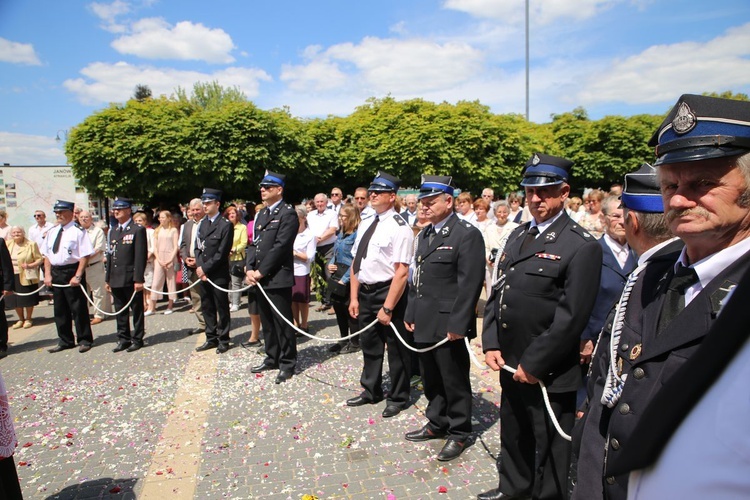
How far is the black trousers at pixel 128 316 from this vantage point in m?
7.87

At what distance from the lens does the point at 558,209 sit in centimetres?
327

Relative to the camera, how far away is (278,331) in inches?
252

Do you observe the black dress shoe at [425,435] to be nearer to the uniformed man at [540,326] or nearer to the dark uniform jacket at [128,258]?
the uniformed man at [540,326]

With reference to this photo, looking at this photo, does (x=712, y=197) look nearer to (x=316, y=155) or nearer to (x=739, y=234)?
(x=739, y=234)

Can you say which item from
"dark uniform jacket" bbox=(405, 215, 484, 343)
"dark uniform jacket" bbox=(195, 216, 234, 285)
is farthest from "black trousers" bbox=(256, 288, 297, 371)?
"dark uniform jacket" bbox=(405, 215, 484, 343)

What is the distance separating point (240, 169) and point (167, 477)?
1233 centimetres

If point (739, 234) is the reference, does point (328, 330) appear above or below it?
below

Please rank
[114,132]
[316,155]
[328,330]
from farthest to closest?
[316,155] → [114,132] → [328,330]

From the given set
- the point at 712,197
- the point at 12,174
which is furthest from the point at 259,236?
the point at 12,174

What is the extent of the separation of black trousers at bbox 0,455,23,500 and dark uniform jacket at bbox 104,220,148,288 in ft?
17.6

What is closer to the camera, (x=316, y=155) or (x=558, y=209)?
(x=558, y=209)

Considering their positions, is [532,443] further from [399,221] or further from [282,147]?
[282,147]

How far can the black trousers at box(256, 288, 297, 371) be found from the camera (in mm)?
6344

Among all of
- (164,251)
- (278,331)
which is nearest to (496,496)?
(278,331)
